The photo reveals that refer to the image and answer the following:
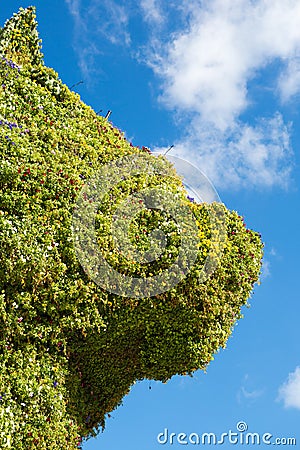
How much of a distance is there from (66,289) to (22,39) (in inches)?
156

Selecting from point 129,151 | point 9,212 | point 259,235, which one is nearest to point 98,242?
point 9,212

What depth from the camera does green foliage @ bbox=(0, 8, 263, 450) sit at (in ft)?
24.5

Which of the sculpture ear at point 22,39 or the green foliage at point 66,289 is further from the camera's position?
the sculpture ear at point 22,39

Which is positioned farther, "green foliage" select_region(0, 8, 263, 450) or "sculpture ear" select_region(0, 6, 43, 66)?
"sculpture ear" select_region(0, 6, 43, 66)

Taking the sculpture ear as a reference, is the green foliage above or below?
below

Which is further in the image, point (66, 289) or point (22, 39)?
point (22, 39)

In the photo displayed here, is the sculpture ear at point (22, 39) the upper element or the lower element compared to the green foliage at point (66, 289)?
upper

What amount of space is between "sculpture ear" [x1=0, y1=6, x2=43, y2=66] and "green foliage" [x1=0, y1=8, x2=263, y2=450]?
0.6 inches

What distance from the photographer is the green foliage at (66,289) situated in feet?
24.5

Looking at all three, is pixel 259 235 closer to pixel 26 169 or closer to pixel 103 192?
pixel 103 192

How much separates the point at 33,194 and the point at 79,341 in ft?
6.58

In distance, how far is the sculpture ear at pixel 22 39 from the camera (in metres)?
9.11

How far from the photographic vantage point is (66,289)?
301 inches

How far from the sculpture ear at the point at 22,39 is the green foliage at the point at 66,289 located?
15 mm
